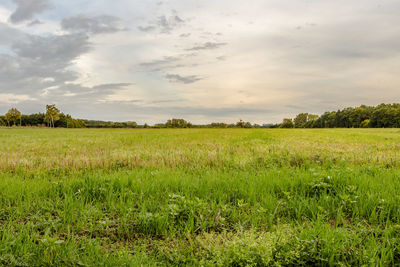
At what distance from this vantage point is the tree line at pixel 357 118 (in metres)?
105

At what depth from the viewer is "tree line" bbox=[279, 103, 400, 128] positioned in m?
105

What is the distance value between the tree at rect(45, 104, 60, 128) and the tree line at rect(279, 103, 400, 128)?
159836 millimetres

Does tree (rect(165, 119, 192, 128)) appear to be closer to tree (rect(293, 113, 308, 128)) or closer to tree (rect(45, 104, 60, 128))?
tree (rect(45, 104, 60, 128))

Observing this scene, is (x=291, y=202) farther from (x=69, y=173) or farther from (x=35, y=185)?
(x=69, y=173)

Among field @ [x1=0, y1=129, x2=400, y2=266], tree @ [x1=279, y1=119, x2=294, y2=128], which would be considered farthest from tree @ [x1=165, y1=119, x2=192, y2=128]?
field @ [x1=0, y1=129, x2=400, y2=266]

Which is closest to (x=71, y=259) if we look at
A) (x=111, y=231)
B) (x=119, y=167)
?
(x=111, y=231)

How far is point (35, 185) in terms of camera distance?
17.9ft

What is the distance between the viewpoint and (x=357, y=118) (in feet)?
443

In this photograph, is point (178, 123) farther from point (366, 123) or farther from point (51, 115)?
point (366, 123)

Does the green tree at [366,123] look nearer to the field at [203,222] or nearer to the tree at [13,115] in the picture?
the field at [203,222]

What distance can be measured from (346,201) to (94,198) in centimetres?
532

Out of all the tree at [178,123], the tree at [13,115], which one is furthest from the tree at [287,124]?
the tree at [13,115]

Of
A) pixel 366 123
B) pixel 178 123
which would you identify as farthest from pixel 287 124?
pixel 178 123

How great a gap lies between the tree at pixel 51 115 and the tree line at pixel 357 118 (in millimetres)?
159836
